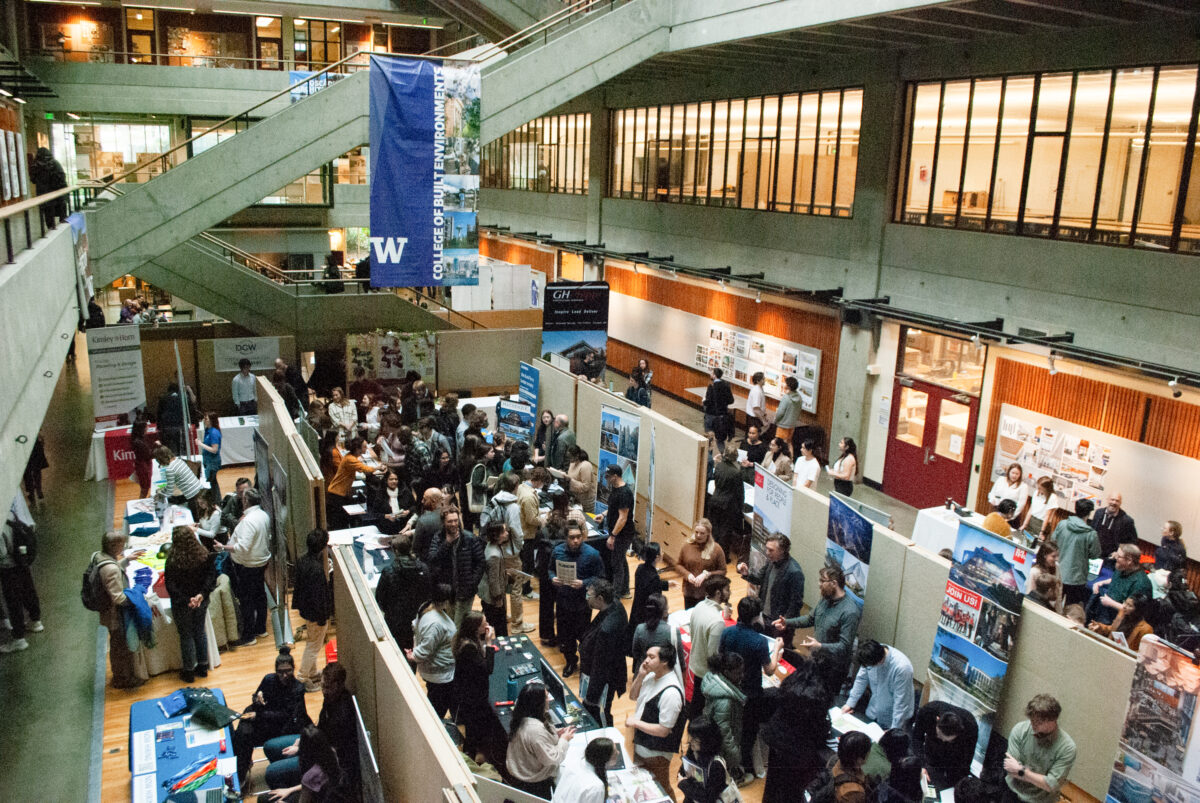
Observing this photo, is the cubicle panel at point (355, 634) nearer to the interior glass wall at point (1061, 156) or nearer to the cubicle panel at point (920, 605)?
the cubicle panel at point (920, 605)

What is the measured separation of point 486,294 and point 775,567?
59.8 feet

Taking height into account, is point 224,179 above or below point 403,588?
above

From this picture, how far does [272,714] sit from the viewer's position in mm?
6633

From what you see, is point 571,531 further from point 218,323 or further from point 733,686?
point 218,323

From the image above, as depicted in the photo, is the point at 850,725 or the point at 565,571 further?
the point at 565,571

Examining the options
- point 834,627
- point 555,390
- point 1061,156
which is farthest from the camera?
point 555,390

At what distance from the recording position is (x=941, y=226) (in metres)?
13.6

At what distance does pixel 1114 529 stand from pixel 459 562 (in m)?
7.24

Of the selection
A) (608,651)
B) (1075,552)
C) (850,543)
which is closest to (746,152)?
(1075,552)

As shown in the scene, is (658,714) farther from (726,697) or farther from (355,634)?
(355,634)

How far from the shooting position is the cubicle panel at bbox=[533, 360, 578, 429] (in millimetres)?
13781

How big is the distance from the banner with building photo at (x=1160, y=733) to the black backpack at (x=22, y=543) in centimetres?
1002

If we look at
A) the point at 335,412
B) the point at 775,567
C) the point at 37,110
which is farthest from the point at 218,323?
the point at 775,567

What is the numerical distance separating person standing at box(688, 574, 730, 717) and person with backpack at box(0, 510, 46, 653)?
705cm
